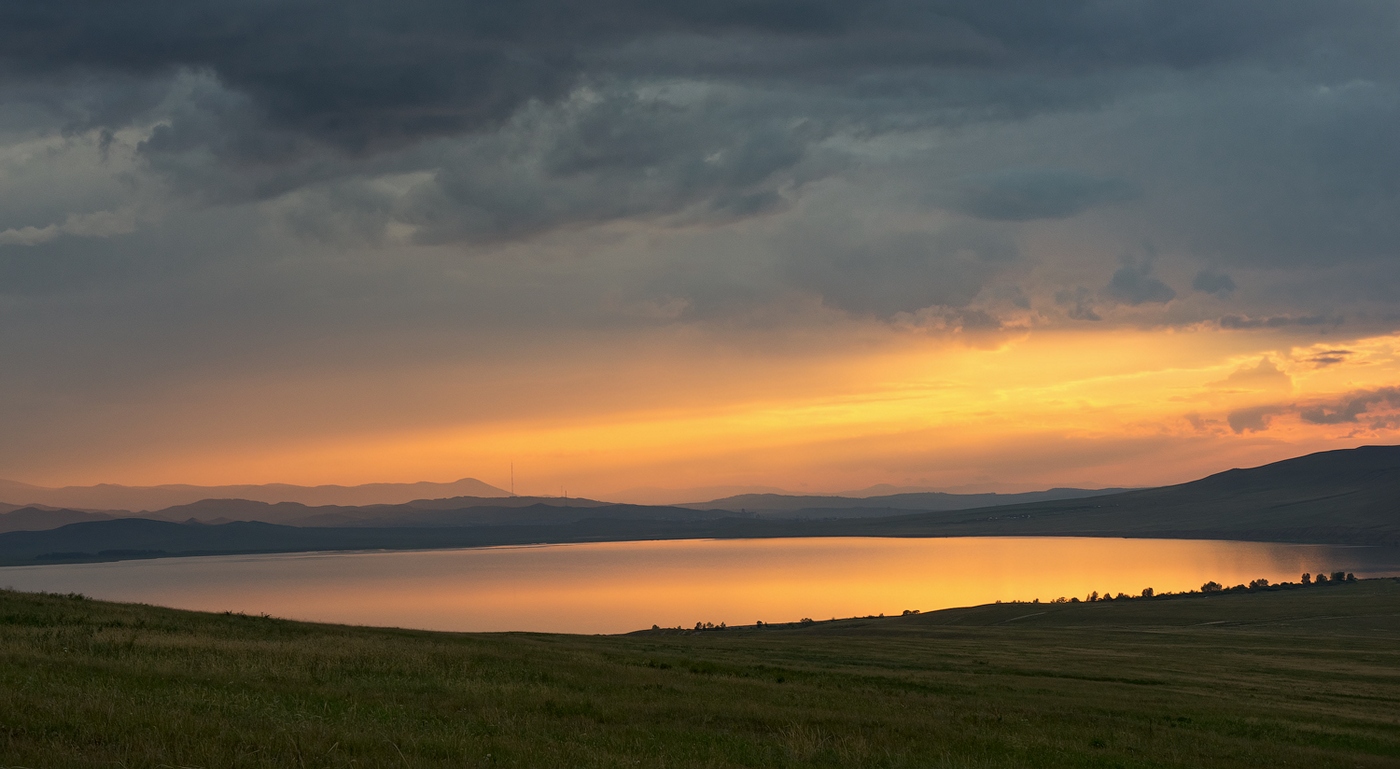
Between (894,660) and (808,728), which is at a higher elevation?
(808,728)

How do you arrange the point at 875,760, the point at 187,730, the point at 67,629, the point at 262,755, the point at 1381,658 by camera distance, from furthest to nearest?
the point at 1381,658, the point at 67,629, the point at 875,760, the point at 187,730, the point at 262,755

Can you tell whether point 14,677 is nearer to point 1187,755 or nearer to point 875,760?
point 875,760

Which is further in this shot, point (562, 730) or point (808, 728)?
point (808, 728)

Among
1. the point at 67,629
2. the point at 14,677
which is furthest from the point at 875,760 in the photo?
the point at 67,629

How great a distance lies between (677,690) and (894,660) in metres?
26.5

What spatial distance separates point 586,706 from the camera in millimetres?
19875

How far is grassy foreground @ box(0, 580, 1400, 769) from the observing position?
1258 centimetres

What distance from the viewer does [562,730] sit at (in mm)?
16469

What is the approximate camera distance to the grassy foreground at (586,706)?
12.6 metres

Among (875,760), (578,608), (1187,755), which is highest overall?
(875,760)

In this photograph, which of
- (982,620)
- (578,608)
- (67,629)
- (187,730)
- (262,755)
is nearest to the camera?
(262,755)

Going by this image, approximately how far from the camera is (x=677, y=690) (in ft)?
82.2

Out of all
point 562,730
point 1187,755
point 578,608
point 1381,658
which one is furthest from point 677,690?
point 578,608

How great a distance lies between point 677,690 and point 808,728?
6.38 metres
